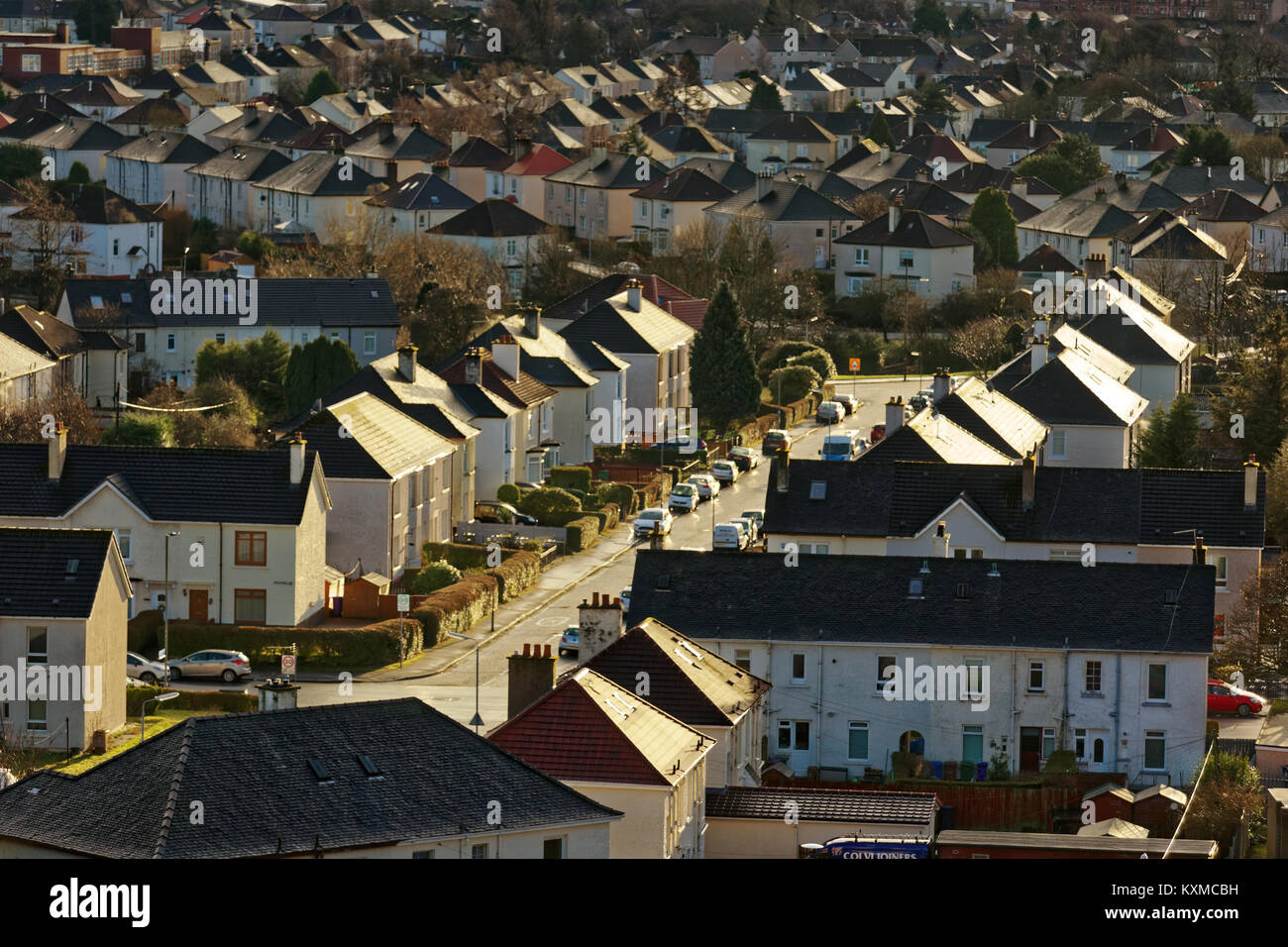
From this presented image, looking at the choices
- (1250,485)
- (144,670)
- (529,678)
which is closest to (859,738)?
(529,678)

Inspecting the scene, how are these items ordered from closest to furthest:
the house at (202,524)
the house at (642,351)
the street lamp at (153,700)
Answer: the street lamp at (153,700) < the house at (202,524) < the house at (642,351)

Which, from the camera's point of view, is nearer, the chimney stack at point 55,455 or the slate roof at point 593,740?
the slate roof at point 593,740

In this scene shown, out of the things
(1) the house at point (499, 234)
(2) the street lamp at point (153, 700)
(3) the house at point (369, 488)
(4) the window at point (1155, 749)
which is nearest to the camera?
(4) the window at point (1155, 749)

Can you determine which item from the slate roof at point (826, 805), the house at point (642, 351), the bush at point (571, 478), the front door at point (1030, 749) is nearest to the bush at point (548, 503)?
the bush at point (571, 478)

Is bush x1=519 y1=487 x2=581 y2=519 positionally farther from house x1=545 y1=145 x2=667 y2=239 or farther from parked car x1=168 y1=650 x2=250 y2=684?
house x1=545 y1=145 x2=667 y2=239

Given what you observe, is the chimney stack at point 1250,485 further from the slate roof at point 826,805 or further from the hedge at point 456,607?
the slate roof at point 826,805

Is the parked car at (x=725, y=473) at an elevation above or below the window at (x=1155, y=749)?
above

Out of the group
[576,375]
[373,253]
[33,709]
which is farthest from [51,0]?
[33,709]
